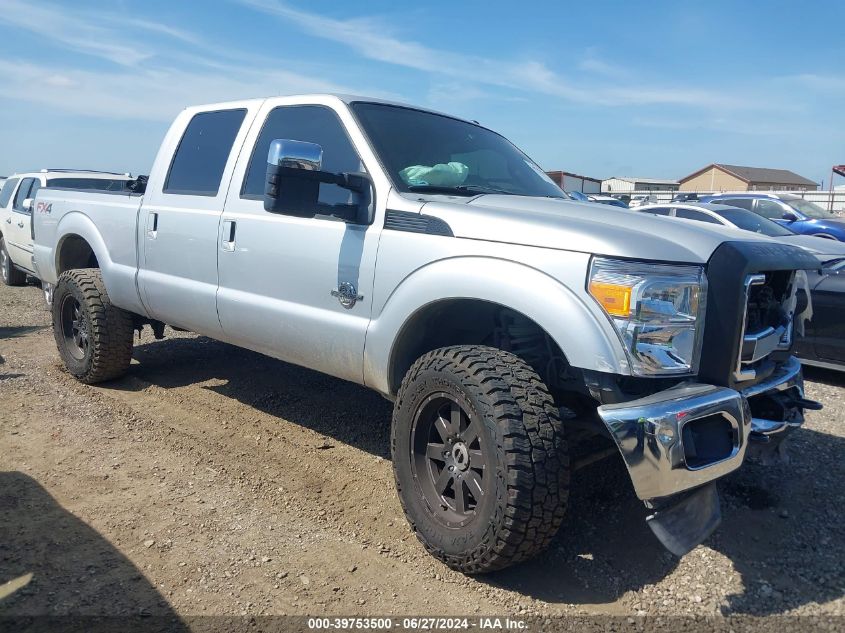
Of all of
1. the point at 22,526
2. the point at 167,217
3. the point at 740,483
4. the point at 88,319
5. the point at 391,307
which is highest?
the point at 167,217

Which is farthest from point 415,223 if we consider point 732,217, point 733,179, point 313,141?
point 733,179

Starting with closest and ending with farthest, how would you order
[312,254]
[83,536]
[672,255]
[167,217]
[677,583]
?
[672,255], [677,583], [83,536], [312,254], [167,217]

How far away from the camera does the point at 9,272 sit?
38.1 feet

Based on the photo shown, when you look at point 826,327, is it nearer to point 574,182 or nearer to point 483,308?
point 483,308

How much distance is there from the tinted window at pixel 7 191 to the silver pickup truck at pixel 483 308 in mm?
8685

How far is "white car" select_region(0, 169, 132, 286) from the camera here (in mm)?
10141

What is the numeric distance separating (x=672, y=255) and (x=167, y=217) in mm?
3362

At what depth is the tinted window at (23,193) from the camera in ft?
35.5

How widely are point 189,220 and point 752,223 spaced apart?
8.51 metres

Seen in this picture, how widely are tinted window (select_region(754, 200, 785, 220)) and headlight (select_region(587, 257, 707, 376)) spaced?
14.5 m

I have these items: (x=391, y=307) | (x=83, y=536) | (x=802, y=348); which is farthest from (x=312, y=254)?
(x=802, y=348)

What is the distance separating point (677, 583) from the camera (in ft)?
9.78

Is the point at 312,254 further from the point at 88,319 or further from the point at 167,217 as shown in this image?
the point at 88,319

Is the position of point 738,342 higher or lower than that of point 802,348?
higher
